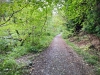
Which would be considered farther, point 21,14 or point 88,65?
point 21,14

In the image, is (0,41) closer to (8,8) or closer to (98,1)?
(8,8)

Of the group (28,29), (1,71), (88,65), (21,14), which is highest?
(21,14)

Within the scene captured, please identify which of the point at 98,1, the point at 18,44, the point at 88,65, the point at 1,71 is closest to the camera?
the point at 1,71

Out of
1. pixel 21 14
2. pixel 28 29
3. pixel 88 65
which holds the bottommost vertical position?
pixel 88 65

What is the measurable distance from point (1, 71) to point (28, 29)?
677cm

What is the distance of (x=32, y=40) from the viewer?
1358cm

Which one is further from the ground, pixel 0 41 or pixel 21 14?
pixel 21 14

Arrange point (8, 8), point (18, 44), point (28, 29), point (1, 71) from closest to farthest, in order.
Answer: point (1, 71)
point (8, 8)
point (28, 29)
point (18, 44)

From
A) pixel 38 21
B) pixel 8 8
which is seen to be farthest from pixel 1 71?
pixel 38 21

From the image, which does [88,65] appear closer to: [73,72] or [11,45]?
[73,72]

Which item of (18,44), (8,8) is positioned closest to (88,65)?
(8,8)

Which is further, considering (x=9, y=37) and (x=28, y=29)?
(x=9, y=37)

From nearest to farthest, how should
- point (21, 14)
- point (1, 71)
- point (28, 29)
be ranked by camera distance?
point (1, 71) → point (21, 14) → point (28, 29)

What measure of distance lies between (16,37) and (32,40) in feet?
6.87
